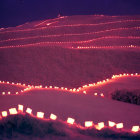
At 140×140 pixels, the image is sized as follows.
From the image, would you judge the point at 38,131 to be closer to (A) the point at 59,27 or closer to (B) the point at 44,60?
(B) the point at 44,60

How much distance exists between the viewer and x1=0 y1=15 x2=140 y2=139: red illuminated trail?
2947mm

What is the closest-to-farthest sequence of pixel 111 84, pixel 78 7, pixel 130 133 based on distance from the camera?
pixel 130 133 → pixel 111 84 → pixel 78 7

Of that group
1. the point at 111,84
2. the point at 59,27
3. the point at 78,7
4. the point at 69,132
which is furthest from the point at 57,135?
the point at 78,7

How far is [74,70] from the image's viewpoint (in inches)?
259

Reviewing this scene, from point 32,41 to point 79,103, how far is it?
5130 mm

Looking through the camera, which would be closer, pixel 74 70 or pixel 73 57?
pixel 74 70

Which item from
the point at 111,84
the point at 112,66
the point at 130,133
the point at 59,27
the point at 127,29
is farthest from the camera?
the point at 59,27

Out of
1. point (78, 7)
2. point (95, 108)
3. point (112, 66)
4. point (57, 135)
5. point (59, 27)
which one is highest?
point (78, 7)

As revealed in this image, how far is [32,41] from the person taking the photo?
8.11m

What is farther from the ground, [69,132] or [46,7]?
[46,7]

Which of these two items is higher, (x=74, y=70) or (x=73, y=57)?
(x=73, y=57)

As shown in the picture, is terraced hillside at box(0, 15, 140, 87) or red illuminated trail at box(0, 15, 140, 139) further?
terraced hillside at box(0, 15, 140, 87)

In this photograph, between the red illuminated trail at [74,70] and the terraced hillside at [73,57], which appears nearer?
the red illuminated trail at [74,70]

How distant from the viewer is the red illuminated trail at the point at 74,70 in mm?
2947
